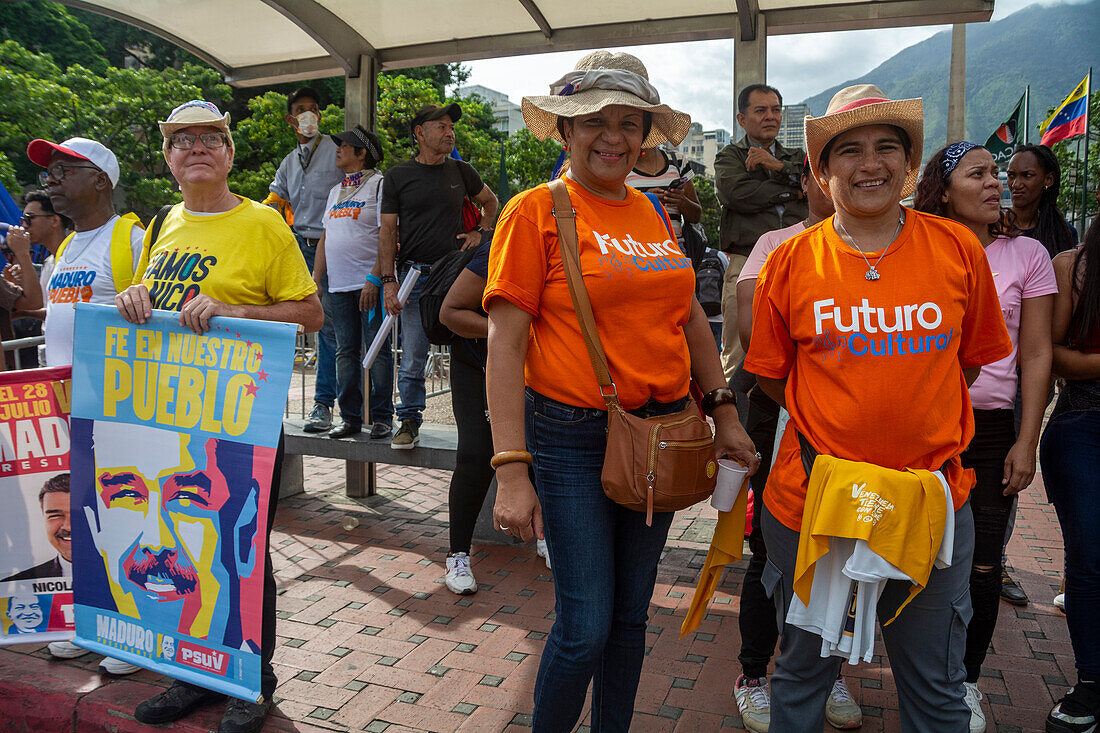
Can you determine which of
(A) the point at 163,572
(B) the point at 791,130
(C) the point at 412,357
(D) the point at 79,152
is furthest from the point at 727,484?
(B) the point at 791,130

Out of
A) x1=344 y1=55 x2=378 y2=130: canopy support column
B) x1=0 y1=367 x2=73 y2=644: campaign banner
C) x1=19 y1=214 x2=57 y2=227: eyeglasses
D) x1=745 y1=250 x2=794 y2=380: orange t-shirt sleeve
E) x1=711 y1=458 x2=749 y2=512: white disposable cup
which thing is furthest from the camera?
x1=19 y1=214 x2=57 y2=227: eyeglasses

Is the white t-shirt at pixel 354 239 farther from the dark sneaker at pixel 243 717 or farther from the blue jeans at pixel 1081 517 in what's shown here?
the blue jeans at pixel 1081 517

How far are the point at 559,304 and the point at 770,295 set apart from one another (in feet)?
2.03

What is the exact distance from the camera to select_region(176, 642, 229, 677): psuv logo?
9.70 ft

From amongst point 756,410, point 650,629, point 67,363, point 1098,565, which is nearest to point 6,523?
point 67,363

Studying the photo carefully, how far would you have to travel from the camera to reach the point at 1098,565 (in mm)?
2859

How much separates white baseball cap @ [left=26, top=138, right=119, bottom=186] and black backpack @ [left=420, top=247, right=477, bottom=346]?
140 cm

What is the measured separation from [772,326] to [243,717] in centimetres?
235

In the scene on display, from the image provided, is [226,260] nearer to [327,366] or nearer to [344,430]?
[344,430]

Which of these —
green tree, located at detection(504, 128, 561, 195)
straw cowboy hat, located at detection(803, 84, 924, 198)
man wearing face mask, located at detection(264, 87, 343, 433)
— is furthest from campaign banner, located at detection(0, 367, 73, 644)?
green tree, located at detection(504, 128, 561, 195)

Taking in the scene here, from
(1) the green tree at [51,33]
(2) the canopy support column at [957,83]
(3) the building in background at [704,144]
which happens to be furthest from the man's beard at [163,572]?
(3) the building in background at [704,144]

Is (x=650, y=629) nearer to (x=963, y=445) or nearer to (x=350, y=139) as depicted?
(x=963, y=445)

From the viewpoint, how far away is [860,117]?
2.20 m

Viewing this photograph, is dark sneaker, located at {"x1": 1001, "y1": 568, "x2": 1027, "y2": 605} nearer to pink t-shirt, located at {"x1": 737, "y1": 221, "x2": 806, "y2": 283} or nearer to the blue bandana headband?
the blue bandana headband
